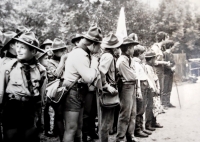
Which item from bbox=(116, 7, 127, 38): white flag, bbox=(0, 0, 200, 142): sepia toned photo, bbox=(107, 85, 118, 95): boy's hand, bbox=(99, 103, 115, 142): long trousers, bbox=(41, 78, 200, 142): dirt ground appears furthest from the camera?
bbox=(116, 7, 127, 38): white flag

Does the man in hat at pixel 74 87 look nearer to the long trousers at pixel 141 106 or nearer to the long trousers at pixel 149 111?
the long trousers at pixel 141 106

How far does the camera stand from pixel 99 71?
341 cm

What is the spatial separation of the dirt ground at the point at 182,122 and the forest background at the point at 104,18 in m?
0.84

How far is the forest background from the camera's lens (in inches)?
203

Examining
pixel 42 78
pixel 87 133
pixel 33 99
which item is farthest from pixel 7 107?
pixel 87 133

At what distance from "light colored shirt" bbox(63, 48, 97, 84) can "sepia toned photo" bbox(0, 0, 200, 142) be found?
0.01m

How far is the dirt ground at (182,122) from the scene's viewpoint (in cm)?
432

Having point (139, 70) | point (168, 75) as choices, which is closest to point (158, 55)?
point (168, 75)

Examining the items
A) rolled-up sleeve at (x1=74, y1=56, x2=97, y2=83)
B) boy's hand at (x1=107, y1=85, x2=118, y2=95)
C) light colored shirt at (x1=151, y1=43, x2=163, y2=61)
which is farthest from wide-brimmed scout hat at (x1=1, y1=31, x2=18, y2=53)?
light colored shirt at (x1=151, y1=43, x2=163, y2=61)

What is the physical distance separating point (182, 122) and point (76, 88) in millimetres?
2894

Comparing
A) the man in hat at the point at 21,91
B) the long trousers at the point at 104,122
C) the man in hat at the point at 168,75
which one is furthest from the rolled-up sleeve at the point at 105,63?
the man in hat at the point at 168,75

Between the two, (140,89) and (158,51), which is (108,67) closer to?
(140,89)

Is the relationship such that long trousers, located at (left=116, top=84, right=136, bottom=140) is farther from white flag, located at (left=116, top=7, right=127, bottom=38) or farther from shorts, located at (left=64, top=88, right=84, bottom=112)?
white flag, located at (left=116, top=7, right=127, bottom=38)

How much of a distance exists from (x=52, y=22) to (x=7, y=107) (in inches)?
138
